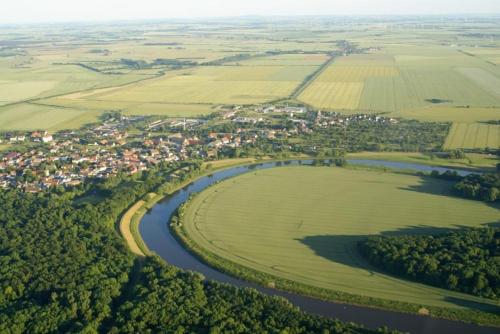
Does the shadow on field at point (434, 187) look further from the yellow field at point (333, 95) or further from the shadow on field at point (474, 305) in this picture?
the yellow field at point (333, 95)

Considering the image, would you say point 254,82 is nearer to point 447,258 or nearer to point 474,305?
point 447,258

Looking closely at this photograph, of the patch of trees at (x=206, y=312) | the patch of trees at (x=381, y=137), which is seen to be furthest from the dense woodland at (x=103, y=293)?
the patch of trees at (x=381, y=137)

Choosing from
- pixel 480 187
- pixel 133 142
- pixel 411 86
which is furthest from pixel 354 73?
pixel 480 187

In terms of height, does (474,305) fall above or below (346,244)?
below

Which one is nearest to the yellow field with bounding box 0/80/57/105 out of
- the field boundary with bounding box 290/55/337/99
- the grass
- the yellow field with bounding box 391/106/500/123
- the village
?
the village

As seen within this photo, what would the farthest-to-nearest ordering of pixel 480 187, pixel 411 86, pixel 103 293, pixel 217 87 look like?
pixel 217 87 → pixel 411 86 → pixel 480 187 → pixel 103 293

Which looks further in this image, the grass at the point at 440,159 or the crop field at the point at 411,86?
the crop field at the point at 411,86
